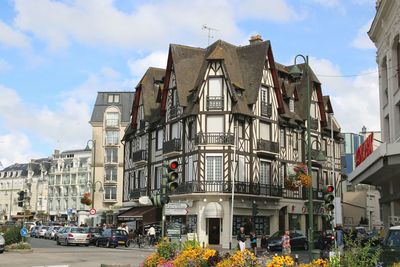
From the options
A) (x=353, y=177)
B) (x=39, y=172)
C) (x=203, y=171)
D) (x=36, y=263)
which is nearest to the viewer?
(x=36, y=263)

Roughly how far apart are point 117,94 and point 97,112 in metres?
3.52

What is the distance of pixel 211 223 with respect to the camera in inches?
1473

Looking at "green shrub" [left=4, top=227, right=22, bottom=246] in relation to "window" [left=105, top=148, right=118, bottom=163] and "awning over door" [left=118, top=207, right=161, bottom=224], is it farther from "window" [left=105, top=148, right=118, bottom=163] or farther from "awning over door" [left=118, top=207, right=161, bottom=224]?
"window" [left=105, top=148, right=118, bottom=163]

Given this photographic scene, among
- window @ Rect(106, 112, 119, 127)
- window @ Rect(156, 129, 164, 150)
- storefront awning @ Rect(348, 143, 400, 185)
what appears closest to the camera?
storefront awning @ Rect(348, 143, 400, 185)

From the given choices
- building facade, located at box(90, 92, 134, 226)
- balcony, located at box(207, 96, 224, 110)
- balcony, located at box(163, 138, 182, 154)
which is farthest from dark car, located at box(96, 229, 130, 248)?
building facade, located at box(90, 92, 134, 226)

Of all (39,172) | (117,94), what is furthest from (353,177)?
(39,172)

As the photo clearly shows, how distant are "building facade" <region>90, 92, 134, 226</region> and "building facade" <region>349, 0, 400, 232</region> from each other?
44.5 m

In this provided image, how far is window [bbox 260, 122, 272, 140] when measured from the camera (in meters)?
39.8

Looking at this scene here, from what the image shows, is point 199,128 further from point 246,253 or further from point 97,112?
point 97,112

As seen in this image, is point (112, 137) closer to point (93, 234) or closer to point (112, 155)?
point (112, 155)

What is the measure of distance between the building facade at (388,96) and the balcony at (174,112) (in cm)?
1508

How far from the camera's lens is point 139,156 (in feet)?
149

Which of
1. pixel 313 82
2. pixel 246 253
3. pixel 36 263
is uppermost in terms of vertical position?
pixel 313 82

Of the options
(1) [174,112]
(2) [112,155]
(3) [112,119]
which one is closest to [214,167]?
(1) [174,112]
